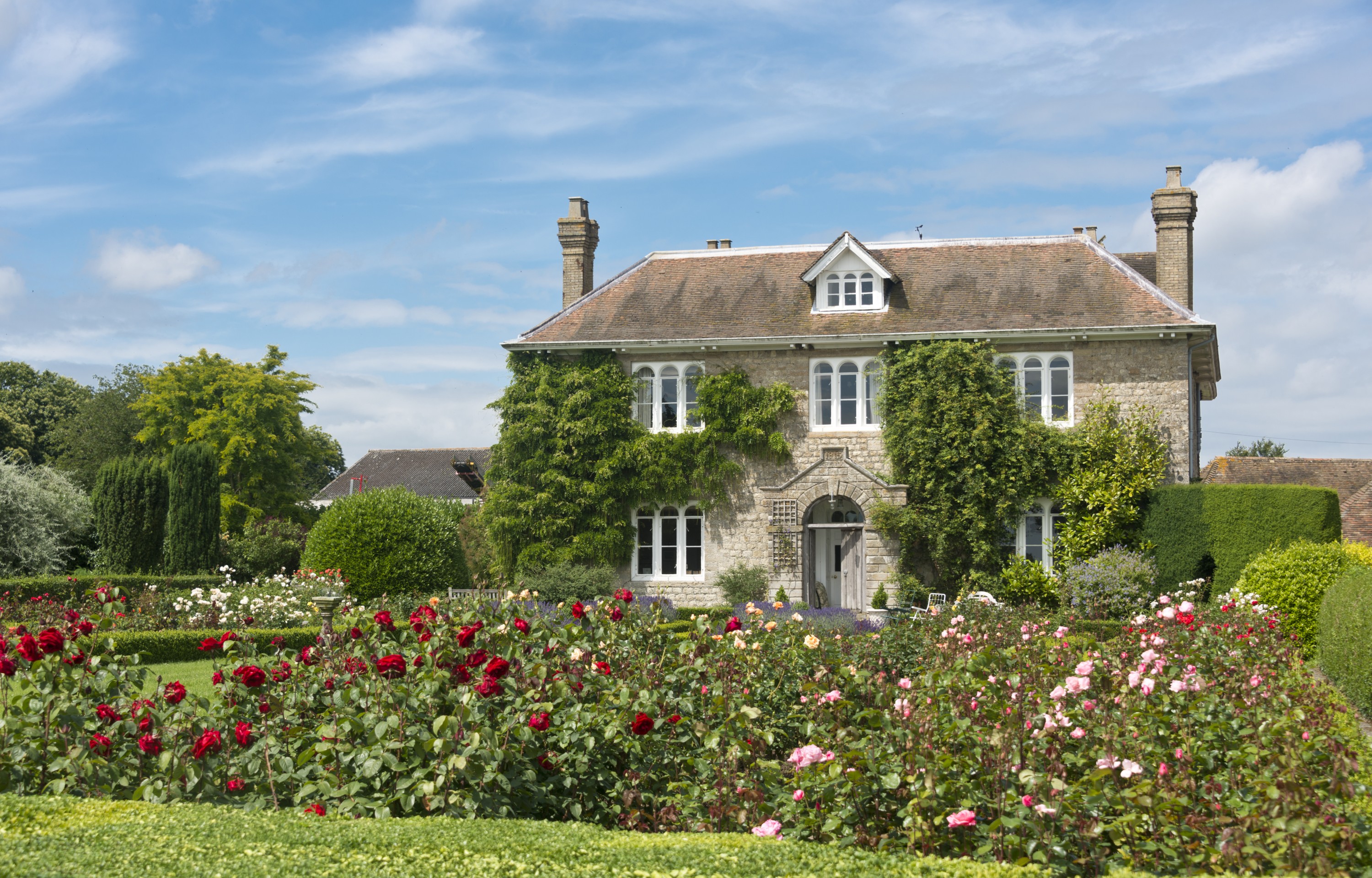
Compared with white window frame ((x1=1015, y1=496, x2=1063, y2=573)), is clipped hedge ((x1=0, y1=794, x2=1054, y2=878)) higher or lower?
lower

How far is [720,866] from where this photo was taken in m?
4.55

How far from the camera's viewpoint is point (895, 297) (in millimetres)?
22859

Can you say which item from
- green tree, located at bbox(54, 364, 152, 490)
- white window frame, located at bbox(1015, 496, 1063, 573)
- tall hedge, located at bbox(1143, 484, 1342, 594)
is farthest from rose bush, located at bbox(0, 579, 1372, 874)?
green tree, located at bbox(54, 364, 152, 490)

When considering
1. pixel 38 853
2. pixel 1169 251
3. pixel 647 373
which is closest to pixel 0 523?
pixel 647 373

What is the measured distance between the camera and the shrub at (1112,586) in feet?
61.2

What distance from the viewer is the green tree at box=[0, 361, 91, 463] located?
43.8 meters

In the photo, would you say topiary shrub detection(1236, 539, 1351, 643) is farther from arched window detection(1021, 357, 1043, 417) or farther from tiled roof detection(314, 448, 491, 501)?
tiled roof detection(314, 448, 491, 501)

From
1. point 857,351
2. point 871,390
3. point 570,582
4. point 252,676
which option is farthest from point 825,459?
point 252,676

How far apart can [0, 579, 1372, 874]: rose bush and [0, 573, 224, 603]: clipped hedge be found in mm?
12789

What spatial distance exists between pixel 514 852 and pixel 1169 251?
21373 millimetres

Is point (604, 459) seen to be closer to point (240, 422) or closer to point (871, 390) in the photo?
point (871, 390)

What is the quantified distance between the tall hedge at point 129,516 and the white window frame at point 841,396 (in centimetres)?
→ 1547

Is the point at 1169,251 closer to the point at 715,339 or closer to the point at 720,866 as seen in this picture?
the point at 715,339

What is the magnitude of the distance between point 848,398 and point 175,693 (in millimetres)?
17663
